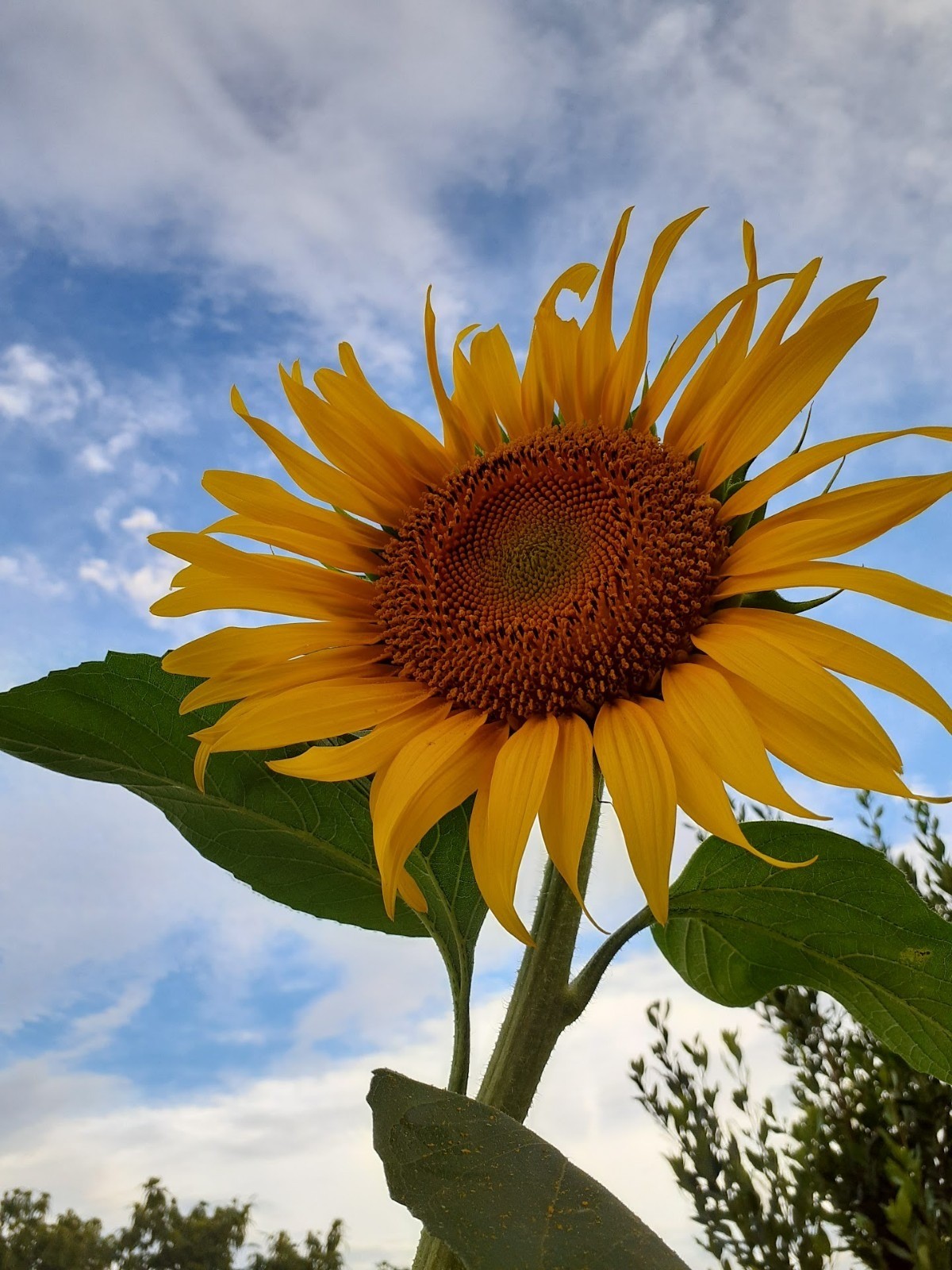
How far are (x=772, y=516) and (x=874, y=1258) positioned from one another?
269cm

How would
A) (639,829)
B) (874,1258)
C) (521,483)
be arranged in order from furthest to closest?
(874,1258), (521,483), (639,829)

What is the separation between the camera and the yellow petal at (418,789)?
142cm

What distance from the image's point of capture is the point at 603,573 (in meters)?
1.70

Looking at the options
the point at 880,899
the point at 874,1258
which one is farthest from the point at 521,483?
the point at 874,1258

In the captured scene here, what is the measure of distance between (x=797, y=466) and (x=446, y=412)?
64 centimetres

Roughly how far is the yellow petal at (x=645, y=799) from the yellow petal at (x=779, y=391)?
490 mm

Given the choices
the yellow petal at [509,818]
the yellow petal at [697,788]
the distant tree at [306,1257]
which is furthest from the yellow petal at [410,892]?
the distant tree at [306,1257]

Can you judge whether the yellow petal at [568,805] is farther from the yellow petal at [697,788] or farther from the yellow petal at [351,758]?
the yellow petal at [351,758]

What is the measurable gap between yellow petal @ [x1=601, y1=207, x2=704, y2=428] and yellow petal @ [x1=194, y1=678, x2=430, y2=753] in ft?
1.95

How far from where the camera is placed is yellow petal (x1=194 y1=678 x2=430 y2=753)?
5.13 feet

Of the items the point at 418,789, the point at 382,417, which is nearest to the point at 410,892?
the point at 418,789

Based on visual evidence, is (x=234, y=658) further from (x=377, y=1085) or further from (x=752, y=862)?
(x=752, y=862)

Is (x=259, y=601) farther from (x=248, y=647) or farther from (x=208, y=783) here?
(x=208, y=783)

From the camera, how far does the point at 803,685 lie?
137 cm
